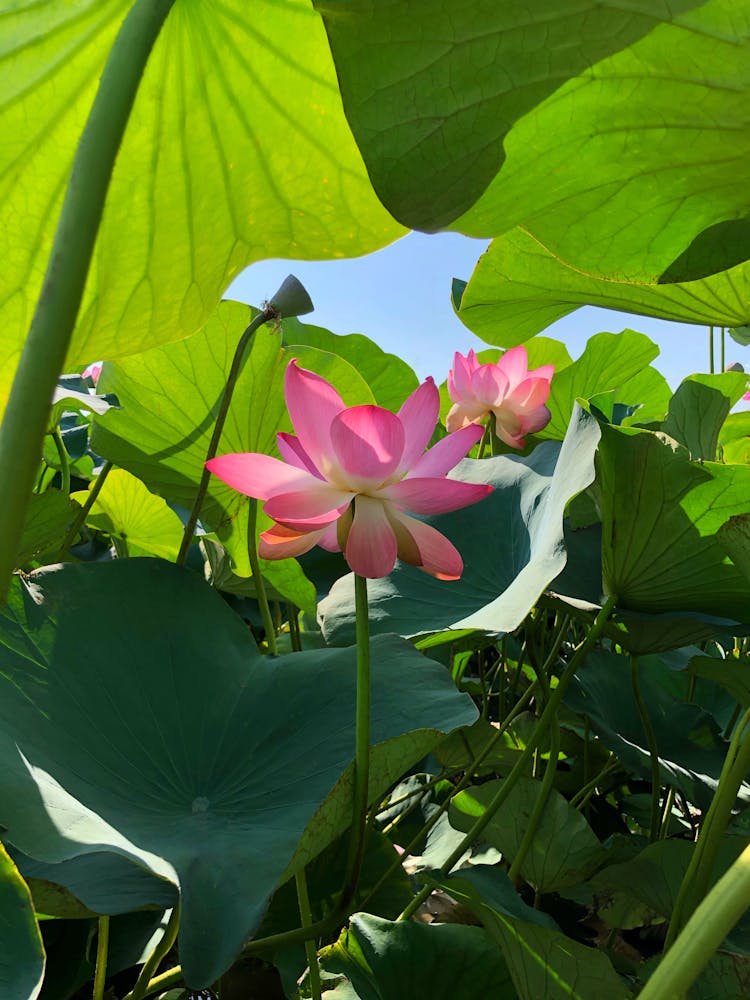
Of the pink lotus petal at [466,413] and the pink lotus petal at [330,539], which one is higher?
the pink lotus petal at [466,413]

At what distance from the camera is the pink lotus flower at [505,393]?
0.87 metres

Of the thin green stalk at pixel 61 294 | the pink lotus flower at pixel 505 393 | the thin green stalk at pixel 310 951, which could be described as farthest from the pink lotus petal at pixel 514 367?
the thin green stalk at pixel 61 294

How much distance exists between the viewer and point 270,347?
0.82m

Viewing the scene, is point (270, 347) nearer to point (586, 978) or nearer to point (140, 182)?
point (140, 182)

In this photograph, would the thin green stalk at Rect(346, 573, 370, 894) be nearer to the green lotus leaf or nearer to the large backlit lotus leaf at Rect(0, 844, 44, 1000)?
the green lotus leaf

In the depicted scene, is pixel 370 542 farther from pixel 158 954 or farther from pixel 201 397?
pixel 201 397

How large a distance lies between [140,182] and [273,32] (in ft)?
0.41

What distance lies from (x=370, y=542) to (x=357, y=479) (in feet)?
0.13

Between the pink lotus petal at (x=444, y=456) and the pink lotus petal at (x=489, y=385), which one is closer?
the pink lotus petal at (x=444, y=456)

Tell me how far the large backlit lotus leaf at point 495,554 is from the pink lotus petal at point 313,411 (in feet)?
0.53

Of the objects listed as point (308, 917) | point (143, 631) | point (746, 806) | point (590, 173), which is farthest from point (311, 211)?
point (746, 806)

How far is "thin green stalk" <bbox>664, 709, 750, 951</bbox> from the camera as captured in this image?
46 cm

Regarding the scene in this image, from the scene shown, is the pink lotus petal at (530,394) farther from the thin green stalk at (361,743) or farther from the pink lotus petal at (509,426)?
the thin green stalk at (361,743)

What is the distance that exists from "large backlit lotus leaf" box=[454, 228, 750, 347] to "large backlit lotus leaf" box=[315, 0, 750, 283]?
0.29 metres
